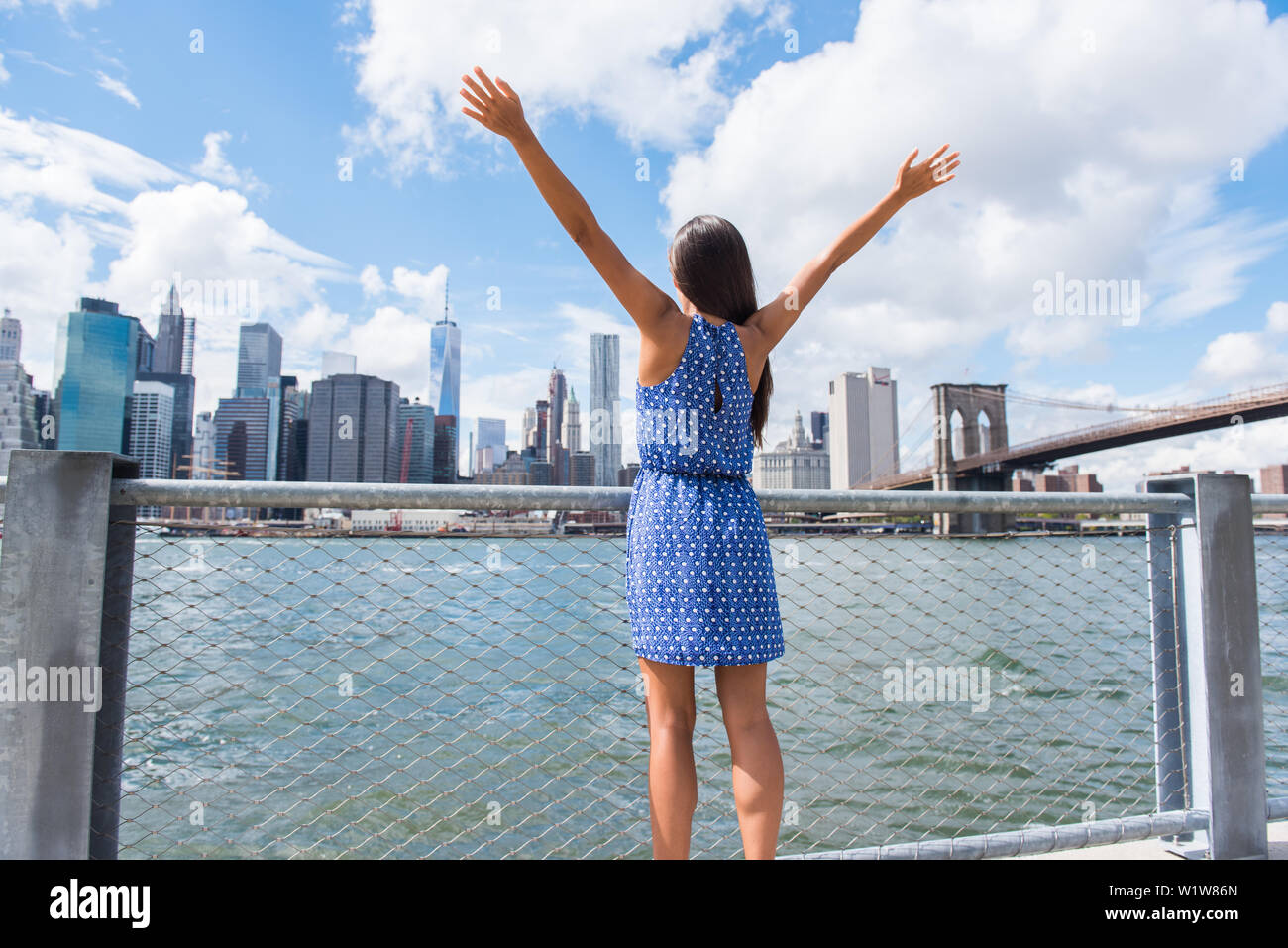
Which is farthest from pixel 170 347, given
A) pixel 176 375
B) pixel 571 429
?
pixel 571 429

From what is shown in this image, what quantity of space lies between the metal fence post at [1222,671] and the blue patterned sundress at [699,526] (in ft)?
4.06

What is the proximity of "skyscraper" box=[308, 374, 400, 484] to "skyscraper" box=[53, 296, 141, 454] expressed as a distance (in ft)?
37.5

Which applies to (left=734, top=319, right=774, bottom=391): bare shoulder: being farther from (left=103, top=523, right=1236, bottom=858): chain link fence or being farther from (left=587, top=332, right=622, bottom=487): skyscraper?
(left=587, top=332, right=622, bottom=487): skyscraper

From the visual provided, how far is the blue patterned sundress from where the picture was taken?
1340mm

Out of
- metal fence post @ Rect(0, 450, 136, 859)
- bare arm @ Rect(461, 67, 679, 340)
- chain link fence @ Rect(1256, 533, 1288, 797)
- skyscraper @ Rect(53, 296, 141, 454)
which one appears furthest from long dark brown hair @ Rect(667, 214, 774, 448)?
skyscraper @ Rect(53, 296, 141, 454)

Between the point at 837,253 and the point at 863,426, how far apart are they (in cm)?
5142

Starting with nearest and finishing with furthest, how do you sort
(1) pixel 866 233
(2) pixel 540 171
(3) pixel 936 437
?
(2) pixel 540 171 → (1) pixel 866 233 → (3) pixel 936 437

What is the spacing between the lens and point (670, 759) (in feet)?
4.35

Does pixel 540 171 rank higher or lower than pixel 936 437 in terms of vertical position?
lower

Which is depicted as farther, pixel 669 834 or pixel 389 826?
pixel 389 826
